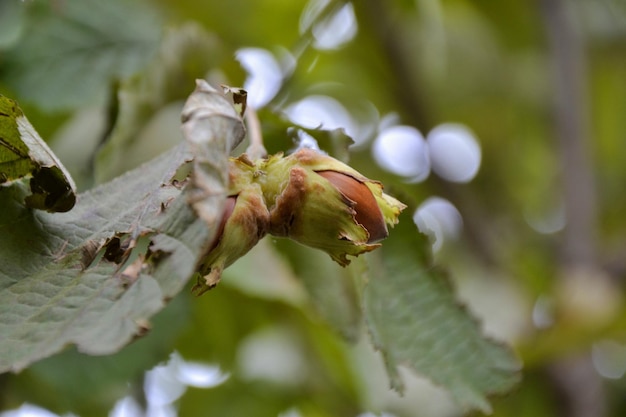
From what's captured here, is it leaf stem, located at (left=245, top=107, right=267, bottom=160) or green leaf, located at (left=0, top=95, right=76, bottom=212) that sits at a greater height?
leaf stem, located at (left=245, top=107, right=267, bottom=160)

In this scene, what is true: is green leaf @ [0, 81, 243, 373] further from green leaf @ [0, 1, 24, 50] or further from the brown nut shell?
green leaf @ [0, 1, 24, 50]

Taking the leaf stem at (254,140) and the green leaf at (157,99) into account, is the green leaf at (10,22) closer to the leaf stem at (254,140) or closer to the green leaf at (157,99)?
the green leaf at (157,99)

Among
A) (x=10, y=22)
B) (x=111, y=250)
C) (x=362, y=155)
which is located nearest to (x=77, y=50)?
(x=10, y=22)

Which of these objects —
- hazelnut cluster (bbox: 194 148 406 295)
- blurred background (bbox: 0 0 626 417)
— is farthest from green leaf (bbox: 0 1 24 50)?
hazelnut cluster (bbox: 194 148 406 295)

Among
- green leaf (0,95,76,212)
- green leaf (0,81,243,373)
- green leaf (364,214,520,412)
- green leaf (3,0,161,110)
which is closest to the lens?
green leaf (0,81,243,373)

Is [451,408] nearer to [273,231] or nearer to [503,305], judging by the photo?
[503,305]

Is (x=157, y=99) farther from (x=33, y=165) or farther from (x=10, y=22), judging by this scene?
(x=33, y=165)

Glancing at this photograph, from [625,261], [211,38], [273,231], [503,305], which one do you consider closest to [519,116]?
[625,261]

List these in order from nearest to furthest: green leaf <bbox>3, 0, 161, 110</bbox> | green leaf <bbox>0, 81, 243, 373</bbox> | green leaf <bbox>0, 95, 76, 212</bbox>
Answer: green leaf <bbox>0, 81, 243, 373</bbox> < green leaf <bbox>0, 95, 76, 212</bbox> < green leaf <bbox>3, 0, 161, 110</bbox>
